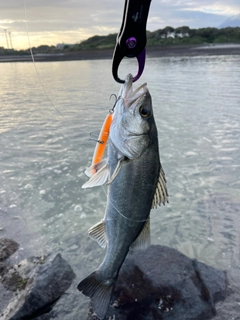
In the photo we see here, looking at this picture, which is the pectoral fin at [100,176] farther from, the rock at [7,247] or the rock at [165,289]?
the rock at [7,247]

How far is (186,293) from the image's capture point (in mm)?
3586

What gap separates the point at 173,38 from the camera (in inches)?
2601

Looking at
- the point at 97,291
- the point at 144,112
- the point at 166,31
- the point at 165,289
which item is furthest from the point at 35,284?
the point at 166,31

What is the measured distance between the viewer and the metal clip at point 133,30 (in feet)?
8.39

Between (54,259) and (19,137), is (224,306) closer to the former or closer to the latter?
(54,259)

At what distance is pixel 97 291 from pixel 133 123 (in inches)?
61.7

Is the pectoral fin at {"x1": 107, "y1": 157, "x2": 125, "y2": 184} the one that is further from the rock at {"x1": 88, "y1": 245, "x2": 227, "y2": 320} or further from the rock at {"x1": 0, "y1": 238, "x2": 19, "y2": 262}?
the rock at {"x1": 0, "y1": 238, "x2": 19, "y2": 262}

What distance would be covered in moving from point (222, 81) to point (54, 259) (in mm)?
16840

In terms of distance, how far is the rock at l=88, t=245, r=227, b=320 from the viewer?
340 centimetres

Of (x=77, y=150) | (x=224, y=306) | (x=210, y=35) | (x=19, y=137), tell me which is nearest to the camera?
(x=224, y=306)

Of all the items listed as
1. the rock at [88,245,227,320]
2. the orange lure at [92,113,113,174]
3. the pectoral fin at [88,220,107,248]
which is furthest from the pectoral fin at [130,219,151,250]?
the rock at [88,245,227,320]

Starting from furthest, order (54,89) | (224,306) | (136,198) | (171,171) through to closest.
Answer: (54,89) < (171,171) < (224,306) < (136,198)

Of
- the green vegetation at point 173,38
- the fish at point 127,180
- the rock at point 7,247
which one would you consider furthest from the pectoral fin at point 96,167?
the green vegetation at point 173,38

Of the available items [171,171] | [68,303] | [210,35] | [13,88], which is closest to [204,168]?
[171,171]
